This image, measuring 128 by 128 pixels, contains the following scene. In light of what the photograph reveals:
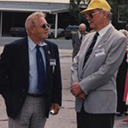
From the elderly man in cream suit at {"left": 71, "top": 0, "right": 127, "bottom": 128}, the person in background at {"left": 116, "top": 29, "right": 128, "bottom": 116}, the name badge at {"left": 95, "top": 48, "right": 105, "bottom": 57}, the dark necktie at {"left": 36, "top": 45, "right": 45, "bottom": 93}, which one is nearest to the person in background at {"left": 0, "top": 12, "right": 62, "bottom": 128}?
the dark necktie at {"left": 36, "top": 45, "right": 45, "bottom": 93}

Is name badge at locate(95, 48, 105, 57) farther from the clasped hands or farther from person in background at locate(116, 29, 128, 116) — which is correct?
person in background at locate(116, 29, 128, 116)

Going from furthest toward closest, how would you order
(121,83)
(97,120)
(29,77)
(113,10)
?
(113,10) < (121,83) < (97,120) < (29,77)

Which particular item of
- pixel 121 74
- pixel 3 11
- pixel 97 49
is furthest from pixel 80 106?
pixel 3 11

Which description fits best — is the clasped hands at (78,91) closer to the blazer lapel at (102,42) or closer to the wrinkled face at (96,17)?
the blazer lapel at (102,42)

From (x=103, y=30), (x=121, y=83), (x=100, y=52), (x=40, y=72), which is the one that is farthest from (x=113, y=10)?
(x=40, y=72)

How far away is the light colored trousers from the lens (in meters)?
4.96

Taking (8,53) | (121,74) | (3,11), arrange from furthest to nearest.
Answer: (3,11) < (121,74) < (8,53)

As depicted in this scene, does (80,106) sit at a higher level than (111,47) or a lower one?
lower

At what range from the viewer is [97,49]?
200 inches

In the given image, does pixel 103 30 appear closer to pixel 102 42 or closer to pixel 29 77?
pixel 102 42

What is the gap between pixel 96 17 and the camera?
16.8ft

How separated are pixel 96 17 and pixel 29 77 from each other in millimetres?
926

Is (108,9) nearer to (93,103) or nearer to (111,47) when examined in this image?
(111,47)

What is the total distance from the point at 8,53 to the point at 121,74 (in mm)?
5091
